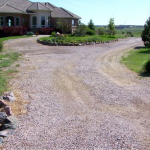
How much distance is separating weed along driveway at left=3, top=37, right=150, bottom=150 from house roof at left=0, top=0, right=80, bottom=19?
26783 mm

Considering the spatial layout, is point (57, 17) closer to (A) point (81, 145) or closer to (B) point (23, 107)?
(B) point (23, 107)

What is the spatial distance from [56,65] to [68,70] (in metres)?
1.69

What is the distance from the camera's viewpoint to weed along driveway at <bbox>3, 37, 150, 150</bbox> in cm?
533

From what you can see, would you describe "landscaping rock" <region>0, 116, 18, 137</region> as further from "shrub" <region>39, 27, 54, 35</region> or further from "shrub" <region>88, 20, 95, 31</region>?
"shrub" <region>88, 20, 95, 31</region>

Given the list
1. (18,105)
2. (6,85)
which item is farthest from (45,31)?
(18,105)

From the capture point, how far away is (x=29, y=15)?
128 feet

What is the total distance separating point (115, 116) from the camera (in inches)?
265

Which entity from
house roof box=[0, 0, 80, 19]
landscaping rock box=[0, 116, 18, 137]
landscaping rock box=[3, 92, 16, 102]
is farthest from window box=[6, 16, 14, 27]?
landscaping rock box=[0, 116, 18, 137]

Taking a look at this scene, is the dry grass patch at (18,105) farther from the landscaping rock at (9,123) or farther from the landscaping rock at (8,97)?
the landscaping rock at (9,123)

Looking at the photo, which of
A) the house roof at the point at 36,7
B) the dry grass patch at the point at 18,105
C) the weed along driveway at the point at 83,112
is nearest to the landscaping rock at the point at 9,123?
the weed along driveway at the point at 83,112

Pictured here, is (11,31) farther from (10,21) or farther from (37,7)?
(37,7)

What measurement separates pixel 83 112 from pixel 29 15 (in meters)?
34.1

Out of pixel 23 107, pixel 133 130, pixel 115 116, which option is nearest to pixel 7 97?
pixel 23 107

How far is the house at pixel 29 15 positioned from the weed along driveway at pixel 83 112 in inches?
1038
